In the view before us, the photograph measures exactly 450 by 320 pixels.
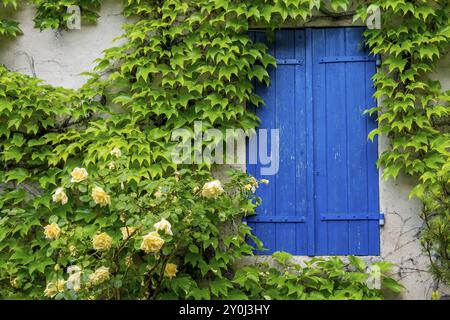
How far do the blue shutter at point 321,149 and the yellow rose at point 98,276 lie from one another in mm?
1505

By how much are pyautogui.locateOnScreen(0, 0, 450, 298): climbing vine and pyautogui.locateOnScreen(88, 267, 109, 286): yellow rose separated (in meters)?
0.73

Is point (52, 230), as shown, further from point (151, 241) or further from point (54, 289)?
point (151, 241)

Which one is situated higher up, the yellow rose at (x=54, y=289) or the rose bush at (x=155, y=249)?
the rose bush at (x=155, y=249)

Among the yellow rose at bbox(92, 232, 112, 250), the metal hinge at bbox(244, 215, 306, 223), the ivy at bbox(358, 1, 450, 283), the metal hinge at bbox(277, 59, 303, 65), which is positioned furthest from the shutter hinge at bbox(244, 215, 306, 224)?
the yellow rose at bbox(92, 232, 112, 250)

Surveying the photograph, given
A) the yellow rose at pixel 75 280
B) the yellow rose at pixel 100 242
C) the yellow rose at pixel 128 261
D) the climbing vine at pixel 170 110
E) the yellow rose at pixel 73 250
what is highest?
→ the climbing vine at pixel 170 110

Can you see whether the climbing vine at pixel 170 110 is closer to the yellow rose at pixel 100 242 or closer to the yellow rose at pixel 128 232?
the yellow rose at pixel 128 232

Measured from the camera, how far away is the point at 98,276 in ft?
10.9

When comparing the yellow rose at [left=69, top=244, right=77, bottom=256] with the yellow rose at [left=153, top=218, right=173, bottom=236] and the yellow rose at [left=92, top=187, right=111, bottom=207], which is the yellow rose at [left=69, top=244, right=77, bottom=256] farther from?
the yellow rose at [left=153, top=218, right=173, bottom=236]

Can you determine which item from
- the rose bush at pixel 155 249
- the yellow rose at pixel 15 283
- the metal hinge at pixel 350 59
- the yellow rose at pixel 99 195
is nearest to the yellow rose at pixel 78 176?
the rose bush at pixel 155 249

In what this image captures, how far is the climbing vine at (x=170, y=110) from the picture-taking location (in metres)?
4.22

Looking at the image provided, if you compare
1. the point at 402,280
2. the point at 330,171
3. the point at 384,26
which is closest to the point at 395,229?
the point at 402,280

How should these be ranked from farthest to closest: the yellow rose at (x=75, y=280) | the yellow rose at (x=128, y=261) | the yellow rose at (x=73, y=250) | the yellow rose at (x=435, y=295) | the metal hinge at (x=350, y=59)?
the metal hinge at (x=350, y=59) < the yellow rose at (x=435, y=295) < the yellow rose at (x=128, y=261) < the yellow rose at (x=73, y=250) < the yellow rose at (x=75, y=280)

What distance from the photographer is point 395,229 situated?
172 inches

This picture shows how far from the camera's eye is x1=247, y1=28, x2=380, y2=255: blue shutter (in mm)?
4406
